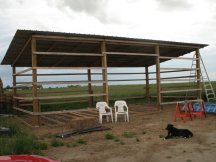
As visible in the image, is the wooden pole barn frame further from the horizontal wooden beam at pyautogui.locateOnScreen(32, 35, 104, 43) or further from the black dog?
the black dog

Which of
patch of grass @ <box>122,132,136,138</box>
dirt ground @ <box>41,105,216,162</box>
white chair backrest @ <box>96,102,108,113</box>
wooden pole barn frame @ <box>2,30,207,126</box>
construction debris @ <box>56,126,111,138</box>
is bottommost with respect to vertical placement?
dirt ground @ <box>41,105,216,162</box>

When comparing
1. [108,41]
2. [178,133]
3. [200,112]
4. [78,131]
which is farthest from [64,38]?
[200,112]

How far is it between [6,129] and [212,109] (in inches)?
334

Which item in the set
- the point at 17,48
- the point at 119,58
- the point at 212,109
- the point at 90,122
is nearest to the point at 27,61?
the point at 17,48

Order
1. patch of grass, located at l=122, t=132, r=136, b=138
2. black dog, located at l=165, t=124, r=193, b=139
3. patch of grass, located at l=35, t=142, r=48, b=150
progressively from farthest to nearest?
patch of grass, located at l=122, t=132, r=136, b=138 < black dog, located at l=165, t=124, r=193, b=139 < patch of grass, located at l=35, t=142, r=48, b=150

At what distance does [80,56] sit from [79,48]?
2265mm

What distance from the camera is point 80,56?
635 inches

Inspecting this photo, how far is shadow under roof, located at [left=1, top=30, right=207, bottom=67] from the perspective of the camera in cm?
1141

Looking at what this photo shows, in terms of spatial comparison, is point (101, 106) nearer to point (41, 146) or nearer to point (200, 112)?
point (200, 112)

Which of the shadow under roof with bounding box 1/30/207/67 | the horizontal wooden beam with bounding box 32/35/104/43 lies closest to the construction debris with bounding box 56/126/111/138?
the shadow under roof with bounding box 1/30/207/67

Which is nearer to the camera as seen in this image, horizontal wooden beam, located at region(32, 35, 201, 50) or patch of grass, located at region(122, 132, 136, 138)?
patch of grass, located at region(122, 132, 136, 138)

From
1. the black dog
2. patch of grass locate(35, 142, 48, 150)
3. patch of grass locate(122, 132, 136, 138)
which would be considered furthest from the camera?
patch of grass locate(122, 132, 136, 138)

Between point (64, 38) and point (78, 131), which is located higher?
point (64, 38)

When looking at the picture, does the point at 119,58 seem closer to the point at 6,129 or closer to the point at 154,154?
the point at 6,129
